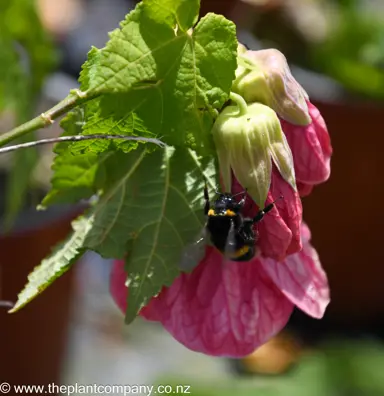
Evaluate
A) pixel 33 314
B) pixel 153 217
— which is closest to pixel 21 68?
pixel 33 314

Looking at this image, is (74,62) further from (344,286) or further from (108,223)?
(108,223)

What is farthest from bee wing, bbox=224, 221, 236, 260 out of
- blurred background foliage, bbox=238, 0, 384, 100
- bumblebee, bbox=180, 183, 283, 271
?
blurred background foliage, bbox=238, 0, 384, 100

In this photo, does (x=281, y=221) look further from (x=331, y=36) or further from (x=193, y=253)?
(x=331, y=36)

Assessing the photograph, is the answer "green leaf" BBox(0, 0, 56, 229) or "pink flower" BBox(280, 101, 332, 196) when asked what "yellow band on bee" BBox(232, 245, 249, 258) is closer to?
"pink flower" BBox(280, 101, 332, 196)

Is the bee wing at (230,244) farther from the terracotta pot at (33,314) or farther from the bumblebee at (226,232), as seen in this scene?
the terracotta pot at (33,314)

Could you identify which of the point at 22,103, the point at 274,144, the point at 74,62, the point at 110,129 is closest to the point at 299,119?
the point at 274,144

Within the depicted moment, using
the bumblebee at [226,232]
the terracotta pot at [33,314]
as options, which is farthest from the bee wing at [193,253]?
the terracotta pot at [33,314]
